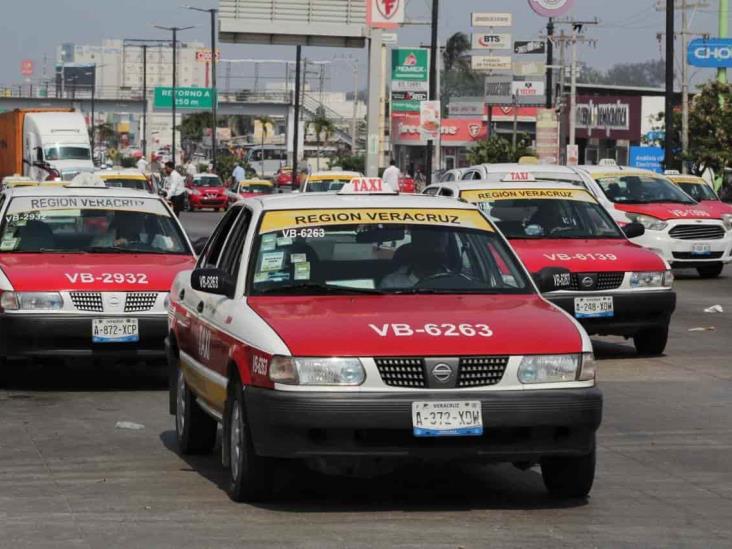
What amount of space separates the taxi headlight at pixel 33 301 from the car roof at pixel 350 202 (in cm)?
345

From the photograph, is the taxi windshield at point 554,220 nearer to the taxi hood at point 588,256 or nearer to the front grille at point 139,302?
the taxi hood at point 588,256

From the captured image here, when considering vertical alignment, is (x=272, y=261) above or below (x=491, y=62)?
below

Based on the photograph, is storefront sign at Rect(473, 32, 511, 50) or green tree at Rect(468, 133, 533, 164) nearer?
green tree at Rect(468, 133, 533, 164)

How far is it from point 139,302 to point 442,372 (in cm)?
554

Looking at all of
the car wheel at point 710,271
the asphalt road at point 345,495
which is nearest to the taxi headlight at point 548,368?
the asphalt road at point 345,495

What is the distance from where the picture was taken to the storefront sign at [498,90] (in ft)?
326

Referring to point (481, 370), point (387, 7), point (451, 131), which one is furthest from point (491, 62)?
point (481, 370)

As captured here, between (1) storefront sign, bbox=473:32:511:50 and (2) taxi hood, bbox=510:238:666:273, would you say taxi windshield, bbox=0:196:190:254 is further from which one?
(1) storefront sign, bbox=473:32:511:50

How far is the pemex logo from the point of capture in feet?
154

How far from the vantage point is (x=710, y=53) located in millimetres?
64062

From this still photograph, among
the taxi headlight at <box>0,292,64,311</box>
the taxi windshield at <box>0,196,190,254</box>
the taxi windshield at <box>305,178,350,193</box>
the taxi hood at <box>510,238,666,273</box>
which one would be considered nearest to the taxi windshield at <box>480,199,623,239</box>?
the taxi hood at <box>510,238,666,273</box>

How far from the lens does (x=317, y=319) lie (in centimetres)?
803

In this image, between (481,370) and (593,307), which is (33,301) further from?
(481,370)

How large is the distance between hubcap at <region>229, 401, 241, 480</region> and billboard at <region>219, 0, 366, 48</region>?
135ft
